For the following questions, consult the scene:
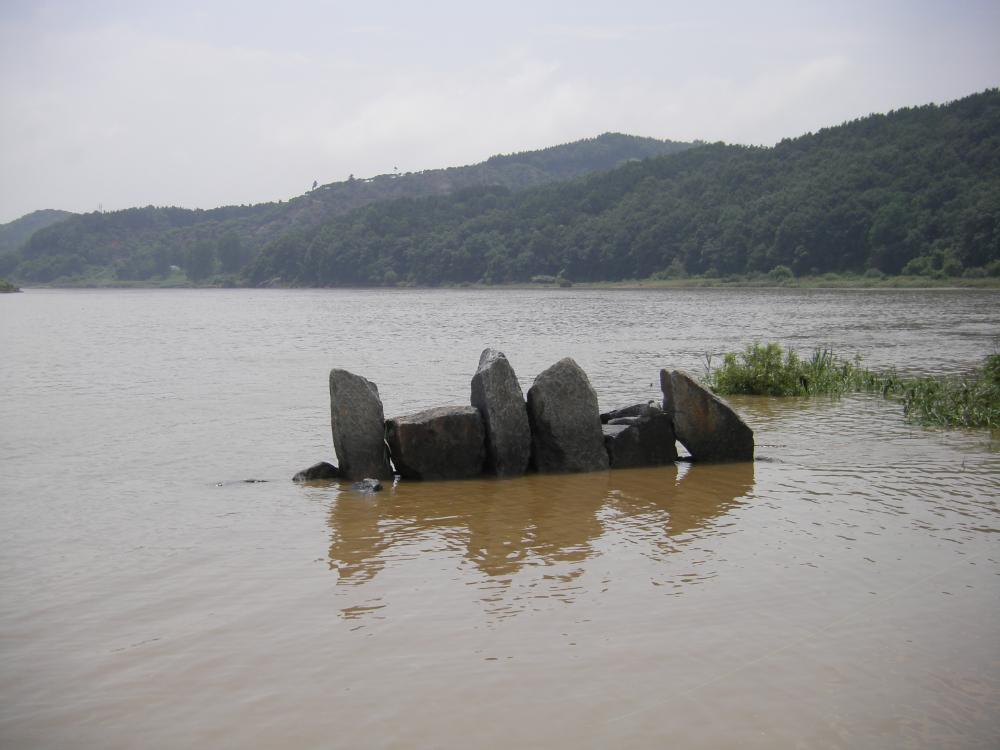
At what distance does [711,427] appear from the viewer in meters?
11.7

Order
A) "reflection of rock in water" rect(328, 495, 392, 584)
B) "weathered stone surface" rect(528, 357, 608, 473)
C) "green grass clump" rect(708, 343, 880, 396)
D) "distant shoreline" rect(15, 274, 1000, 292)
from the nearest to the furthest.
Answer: "reflection of rock in water" rect(328, 495, 392, 584) → "weathered stone surface" rect(528, 357, 608, 473) → "green grass clump" rect(708, 343, 880, 396) → "distant shoreline" rect(15, 274, 1000, 292)

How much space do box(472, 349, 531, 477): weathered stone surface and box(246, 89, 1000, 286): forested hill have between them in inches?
3232

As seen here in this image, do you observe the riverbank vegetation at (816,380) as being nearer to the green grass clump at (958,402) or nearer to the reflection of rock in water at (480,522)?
the green grass clump at (958,402)

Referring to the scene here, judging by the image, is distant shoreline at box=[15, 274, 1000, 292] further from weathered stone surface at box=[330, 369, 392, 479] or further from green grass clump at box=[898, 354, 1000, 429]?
weathered stone surface at box=[330, 369, 392, 479]

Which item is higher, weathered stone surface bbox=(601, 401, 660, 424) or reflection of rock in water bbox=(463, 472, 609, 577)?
weathered stone surface bbox=(601, 401, 660, 424)

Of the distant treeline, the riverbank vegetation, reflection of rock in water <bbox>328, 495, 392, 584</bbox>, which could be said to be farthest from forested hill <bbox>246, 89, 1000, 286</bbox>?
reflection of rock in water <bbox>328, 495, 392, 584</bbox>

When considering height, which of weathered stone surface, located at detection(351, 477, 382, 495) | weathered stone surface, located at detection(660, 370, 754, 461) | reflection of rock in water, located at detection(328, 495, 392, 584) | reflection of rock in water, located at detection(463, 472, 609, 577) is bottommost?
reflection of rock in water, located at detection(463, 472, 609, 577)

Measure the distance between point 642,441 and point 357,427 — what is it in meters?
3.72

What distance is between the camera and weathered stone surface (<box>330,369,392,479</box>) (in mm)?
11039

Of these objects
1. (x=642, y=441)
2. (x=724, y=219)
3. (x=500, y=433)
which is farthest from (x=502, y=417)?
(x=724, y=219)

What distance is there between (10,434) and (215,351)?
1898cm

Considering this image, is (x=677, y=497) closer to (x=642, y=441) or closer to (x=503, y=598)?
(x=642, y=441)

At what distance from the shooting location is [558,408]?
11211 mm

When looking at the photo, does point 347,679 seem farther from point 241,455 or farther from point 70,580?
point 241,455
